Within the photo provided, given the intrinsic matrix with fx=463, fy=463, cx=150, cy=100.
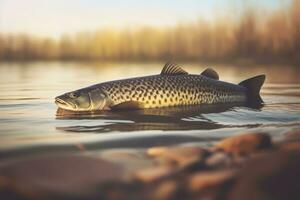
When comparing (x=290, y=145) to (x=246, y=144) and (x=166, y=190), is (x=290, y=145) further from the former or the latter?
(x=166, y=190)

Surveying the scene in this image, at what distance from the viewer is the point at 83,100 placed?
613 centimetres

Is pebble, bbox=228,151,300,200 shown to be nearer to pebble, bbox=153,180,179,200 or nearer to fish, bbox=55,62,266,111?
pebble, bbox=153,180,179,200

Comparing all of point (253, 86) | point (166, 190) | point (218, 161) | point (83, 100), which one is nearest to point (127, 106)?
point (83, 100)

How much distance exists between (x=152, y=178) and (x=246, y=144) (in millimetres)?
1030

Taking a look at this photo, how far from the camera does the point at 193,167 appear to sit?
2.53m

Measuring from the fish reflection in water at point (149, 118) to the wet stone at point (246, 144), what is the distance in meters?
1.14

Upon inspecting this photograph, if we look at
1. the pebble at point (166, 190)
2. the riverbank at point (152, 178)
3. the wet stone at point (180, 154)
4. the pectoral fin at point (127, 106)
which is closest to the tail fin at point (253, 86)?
the pectoral fin at point (127, 106)

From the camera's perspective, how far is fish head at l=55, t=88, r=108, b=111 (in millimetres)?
6035

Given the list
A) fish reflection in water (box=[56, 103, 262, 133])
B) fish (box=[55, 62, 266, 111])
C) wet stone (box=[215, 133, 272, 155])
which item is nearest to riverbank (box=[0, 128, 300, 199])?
wet stone (box=[215, 133, 272, 155])

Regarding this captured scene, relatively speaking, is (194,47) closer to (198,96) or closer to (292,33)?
(292,33)

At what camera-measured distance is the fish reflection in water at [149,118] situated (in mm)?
4282

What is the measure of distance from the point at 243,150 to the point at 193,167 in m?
0.65

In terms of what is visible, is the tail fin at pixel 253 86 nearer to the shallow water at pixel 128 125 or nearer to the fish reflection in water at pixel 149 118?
the shallow water at pixel 128 125

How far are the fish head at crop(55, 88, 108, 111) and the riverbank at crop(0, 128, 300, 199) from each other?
3.36m
